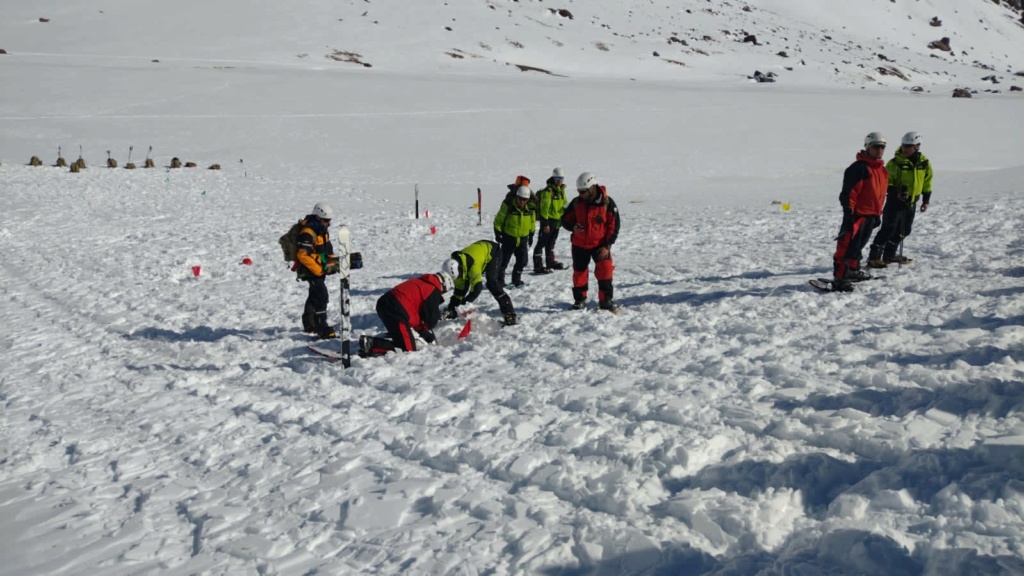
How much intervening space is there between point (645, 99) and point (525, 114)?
37.2 ft

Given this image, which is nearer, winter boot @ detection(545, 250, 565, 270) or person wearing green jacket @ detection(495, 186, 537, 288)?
person wearing green jacket @ detection(495, 186, 537, 288)

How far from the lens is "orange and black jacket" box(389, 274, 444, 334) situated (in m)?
7.86

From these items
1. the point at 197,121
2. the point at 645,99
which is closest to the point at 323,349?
the point at 197,121

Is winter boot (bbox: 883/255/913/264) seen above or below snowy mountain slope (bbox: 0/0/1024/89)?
below

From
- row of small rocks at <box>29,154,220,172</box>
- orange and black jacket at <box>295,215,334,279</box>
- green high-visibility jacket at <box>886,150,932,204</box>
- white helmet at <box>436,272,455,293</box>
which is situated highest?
row of small rocks at <box>29,154,220,172</box>

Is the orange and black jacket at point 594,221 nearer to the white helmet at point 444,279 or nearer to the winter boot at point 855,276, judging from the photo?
the white helmet at point 444,279

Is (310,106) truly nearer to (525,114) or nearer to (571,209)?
(525,114)

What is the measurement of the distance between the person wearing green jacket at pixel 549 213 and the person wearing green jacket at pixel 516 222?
792 mm

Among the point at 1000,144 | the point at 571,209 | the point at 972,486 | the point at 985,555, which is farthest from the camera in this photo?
the point at 1000,144

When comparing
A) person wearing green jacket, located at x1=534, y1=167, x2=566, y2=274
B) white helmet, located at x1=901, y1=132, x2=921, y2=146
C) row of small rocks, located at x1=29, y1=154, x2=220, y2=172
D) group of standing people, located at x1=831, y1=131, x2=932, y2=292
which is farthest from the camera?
row of small rocks, located at x1=29, y1=154, x2=220, y2=172

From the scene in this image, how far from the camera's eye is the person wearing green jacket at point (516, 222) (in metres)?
10.4

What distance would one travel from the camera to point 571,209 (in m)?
8.96

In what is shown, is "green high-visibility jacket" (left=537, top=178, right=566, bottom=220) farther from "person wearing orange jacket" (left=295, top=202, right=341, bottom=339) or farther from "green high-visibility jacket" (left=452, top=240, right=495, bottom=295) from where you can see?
"person wearing orange jacket" (left=295, top=202, right=341, bottom=339)

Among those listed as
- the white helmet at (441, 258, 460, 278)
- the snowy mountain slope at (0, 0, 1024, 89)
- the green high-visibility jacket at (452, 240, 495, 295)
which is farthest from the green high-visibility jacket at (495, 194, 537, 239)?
the snowy mountain slope at (0, 0, 1024, 89)
